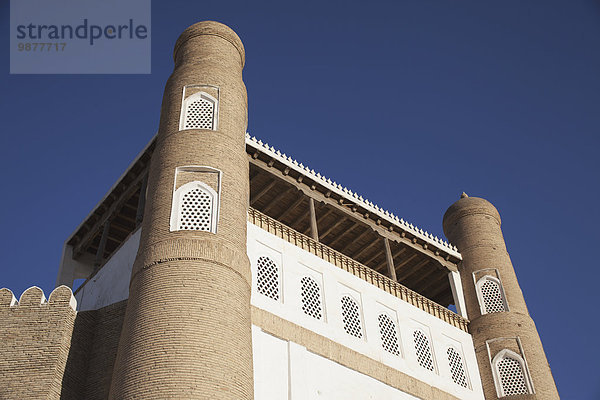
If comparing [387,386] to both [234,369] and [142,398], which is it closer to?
[234,369]

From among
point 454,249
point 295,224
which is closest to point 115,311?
point 295,224

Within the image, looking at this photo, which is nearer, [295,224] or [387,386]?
[387,386]

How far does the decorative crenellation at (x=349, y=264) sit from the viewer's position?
1395 cm

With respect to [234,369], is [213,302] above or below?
above

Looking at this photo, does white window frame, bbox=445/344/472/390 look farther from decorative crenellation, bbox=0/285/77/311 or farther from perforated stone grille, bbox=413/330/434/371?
decorative crenellation, bbox=0/285/77/311

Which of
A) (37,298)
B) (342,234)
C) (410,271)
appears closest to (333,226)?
(342,234)

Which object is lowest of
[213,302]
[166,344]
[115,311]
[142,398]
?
[142,398]

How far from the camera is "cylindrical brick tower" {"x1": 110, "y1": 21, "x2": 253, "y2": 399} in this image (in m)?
9.61

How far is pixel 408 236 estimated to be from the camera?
58.6ft

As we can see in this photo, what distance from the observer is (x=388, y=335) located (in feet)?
48.5

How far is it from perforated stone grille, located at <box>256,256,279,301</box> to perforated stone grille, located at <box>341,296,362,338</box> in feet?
5.98

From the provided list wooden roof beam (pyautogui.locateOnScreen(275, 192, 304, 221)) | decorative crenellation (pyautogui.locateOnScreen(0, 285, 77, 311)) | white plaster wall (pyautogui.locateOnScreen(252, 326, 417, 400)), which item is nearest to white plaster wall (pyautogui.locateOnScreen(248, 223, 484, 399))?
white plaster wall (pyautogui.locateOnScreen(252, 326, 417, 400))

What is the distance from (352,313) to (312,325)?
1429mm

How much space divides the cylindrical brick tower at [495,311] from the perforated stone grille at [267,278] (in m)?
6.57
